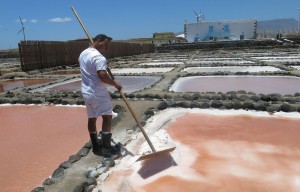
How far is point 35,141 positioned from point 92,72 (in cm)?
165

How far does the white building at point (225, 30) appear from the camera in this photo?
162ft

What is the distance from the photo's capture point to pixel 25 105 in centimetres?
694

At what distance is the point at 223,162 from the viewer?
336cm

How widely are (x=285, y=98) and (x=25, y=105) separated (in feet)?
17.5

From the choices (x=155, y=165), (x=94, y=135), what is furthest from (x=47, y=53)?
(x=155, y=165)

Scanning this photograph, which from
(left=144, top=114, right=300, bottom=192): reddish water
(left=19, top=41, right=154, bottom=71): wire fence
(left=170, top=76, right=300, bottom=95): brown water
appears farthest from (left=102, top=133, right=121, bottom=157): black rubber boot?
(left=19, top=41, right=154, bottom=71): wire fence

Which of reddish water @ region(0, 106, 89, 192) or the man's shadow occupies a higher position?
the man's shadow

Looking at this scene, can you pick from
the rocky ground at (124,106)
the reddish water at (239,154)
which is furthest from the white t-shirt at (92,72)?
the reddish water at (239,154)

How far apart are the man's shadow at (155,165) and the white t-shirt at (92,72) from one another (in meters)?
0.93

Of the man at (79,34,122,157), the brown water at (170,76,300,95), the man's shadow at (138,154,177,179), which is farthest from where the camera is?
the brown water at (170,76,300,95)

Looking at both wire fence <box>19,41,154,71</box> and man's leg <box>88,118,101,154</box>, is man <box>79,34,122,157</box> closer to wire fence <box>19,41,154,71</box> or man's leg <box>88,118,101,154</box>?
man's leg <box>88,118,101,154</box>

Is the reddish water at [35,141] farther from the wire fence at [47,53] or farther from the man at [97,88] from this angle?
the wire fence at [47,53]

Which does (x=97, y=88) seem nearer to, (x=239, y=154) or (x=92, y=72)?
(x=92, y=72)

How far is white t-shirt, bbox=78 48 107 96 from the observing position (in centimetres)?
347
